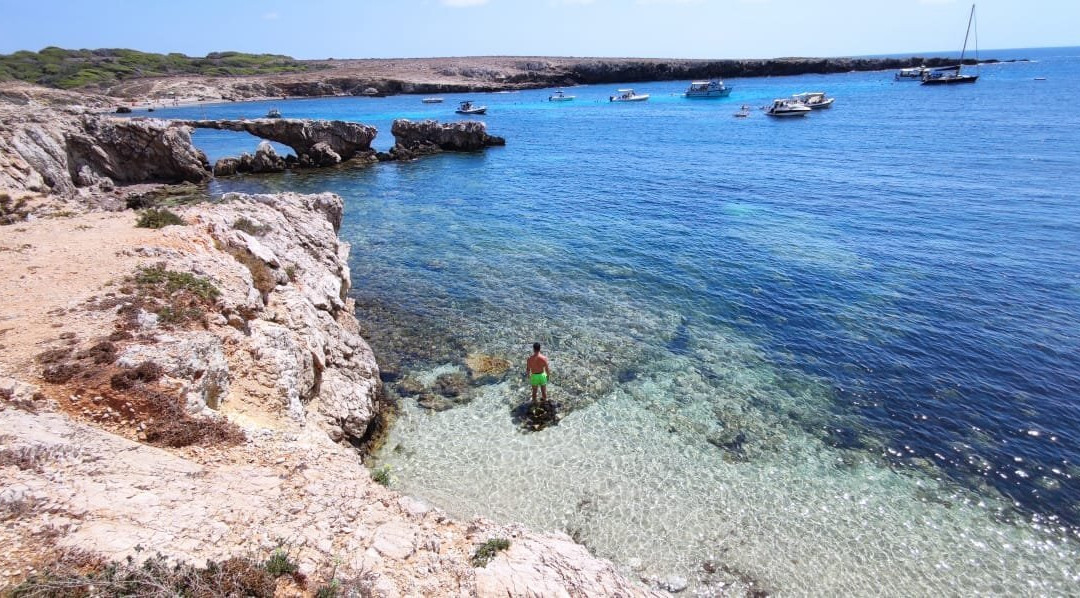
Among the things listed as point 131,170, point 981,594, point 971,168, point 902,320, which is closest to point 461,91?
point 131,170

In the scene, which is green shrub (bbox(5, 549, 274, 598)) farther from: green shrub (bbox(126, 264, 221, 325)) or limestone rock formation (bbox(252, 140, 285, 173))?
limestone rock formation (bbox(252, 140, 285, 173))

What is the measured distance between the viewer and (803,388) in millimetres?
18641

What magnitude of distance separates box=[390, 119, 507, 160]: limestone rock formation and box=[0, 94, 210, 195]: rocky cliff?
982 inches

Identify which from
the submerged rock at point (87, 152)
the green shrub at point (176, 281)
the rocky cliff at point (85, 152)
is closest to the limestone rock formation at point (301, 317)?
the green shrub at point (176, 281)

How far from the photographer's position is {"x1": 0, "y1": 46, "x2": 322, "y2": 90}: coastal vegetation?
450 ft

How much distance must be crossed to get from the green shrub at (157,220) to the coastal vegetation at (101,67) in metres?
158

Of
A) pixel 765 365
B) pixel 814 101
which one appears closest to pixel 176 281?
pixel 765 365

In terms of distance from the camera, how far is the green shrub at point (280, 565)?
7.27 meters

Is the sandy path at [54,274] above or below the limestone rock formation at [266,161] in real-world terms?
below

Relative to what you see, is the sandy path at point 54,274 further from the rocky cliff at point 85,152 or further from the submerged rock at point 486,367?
the rocky cliff at point 85,152

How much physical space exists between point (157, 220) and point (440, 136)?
5856 cm

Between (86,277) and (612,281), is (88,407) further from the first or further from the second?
(612,281)

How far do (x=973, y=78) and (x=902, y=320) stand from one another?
15361cm

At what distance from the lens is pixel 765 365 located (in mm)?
20016
